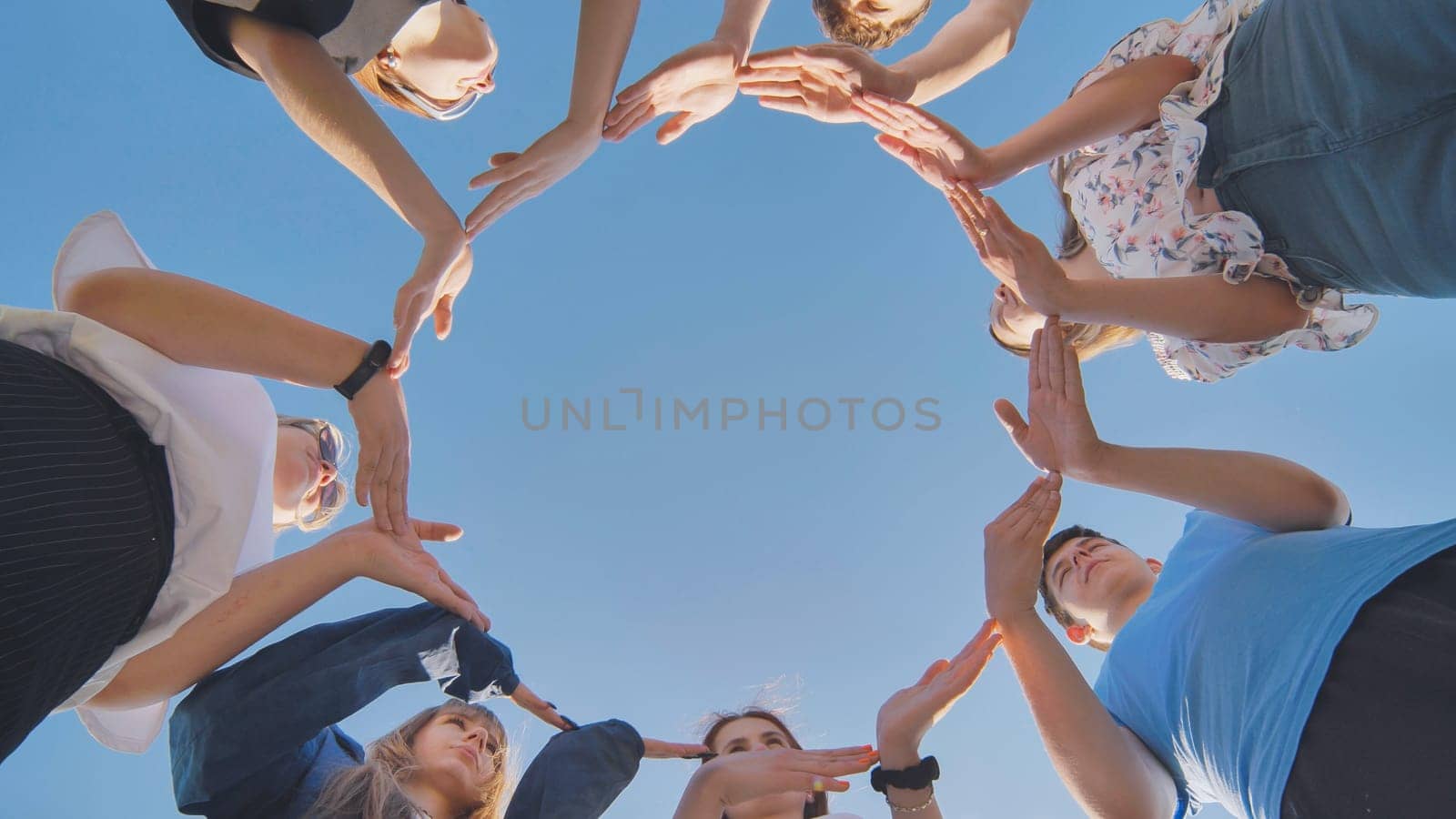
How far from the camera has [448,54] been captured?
246cm

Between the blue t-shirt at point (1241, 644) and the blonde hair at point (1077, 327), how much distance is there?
2.25ft

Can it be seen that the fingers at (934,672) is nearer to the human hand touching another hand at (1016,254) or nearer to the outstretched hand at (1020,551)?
the outstretched hand at (1020,551)

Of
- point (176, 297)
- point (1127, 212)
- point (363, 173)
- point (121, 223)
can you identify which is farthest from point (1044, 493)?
point (121, 223)

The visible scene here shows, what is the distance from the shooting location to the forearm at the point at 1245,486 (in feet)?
6.12

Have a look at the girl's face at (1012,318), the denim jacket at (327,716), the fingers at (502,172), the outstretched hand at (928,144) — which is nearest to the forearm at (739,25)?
the outstretched hand at (928,144)

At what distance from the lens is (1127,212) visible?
2170 millimetres

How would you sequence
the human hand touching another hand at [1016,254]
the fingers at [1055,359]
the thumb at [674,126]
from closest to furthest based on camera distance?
the human hand touching another hand at [1016,254] < the fingers at [1055,359] < the thumb at [674,126]

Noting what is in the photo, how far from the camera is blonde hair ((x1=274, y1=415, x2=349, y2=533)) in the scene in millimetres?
2691

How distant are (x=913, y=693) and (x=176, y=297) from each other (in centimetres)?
203

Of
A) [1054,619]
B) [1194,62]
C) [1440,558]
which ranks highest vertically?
[1194,62]

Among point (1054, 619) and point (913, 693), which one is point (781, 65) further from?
point (1054, 619)

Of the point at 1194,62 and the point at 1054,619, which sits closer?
the point at 1194,62

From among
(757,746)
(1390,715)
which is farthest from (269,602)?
(1390,715)

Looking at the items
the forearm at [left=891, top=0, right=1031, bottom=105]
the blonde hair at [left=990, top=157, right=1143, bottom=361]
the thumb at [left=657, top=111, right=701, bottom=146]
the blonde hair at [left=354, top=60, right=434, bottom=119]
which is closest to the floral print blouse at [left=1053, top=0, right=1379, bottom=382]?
the blonde hair at [left=990, top=157, right=1143, bottom=361]
